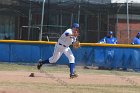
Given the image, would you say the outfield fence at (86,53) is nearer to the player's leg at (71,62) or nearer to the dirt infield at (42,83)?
the player's leg at (71,62)

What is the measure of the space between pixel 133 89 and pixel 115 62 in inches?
339

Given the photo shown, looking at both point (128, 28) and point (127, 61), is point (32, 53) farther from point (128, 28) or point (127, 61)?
point (128, 28)

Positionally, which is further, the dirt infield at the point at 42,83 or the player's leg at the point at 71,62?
the player's leg at the point at 71,62

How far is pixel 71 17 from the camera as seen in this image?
33375 millimetres

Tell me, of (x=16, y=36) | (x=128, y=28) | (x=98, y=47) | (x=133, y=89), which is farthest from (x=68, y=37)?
(x=16, y=36)

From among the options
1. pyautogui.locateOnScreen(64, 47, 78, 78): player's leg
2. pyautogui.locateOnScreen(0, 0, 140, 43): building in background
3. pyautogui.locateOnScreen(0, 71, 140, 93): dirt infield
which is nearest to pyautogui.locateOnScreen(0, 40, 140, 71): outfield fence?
pyautogui.locateOnScreen(64, 47, 78, 78): player's leg

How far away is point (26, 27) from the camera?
110 ft

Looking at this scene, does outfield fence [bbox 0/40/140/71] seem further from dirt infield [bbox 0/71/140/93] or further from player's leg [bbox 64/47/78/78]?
dirt infield [bbox 0/71/140/93]

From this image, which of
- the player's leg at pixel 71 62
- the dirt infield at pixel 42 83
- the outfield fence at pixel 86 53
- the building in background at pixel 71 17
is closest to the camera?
the dirt infield at pixel 42 83

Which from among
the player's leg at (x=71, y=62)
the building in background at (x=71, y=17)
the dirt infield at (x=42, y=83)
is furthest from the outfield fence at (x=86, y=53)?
the building in background at (x=71, y=17)

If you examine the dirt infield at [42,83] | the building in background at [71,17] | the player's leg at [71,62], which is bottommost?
the dirt infield at [42,83]

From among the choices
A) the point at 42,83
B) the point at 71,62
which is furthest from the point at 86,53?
the point at 42,83

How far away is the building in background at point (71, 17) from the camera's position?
3316 centimetres

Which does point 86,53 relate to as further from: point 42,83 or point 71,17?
point 71,17
